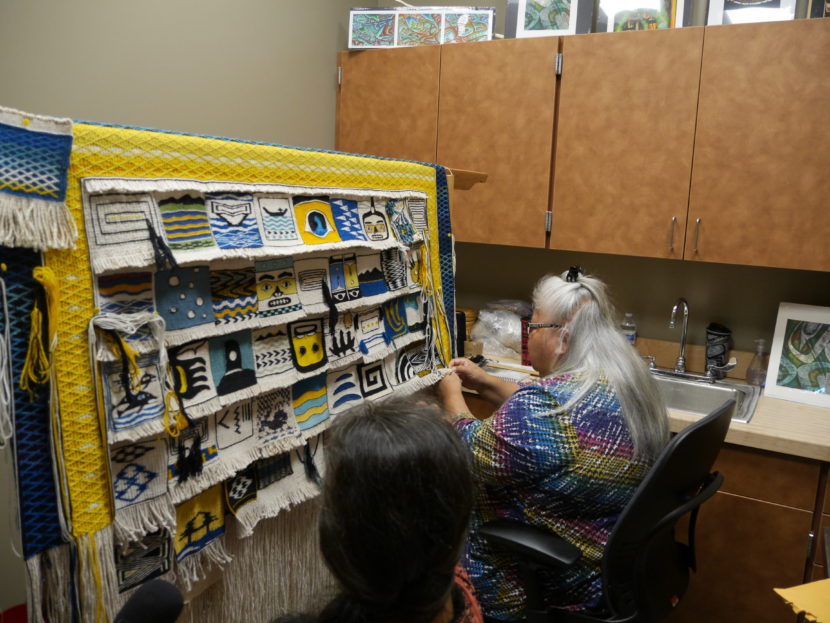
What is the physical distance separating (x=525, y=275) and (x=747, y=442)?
4.24ft

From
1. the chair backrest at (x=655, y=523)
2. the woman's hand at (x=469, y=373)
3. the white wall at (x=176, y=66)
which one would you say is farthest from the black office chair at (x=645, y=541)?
the white wall at (x=176, y=66)

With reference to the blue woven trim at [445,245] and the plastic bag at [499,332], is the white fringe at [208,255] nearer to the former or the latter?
the blue woven trim at [445,245]

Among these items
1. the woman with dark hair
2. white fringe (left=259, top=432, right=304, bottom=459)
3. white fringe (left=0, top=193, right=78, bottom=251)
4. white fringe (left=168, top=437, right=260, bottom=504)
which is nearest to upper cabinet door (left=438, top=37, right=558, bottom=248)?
white fringe (left=259, top=432, right=304, bottom=459)

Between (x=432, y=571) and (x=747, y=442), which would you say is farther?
(x=747, y=442)

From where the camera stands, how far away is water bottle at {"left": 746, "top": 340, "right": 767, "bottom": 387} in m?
2.56

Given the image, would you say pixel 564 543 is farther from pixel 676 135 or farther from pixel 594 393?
pixel 676 135

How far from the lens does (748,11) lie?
7.66 feet

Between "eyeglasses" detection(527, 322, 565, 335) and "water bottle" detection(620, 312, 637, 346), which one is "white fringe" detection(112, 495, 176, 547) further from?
"water bottle" detection(620, 312, 637, 346)

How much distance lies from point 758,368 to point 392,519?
2.30 metres

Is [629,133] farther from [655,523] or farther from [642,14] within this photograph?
[655,523]

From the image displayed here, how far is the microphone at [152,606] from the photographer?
0.65 m

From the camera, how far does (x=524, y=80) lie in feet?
8.43

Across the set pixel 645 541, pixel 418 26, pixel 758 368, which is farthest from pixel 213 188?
pixel 758 368

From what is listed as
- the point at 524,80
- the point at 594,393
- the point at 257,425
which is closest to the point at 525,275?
the point at 524,80
